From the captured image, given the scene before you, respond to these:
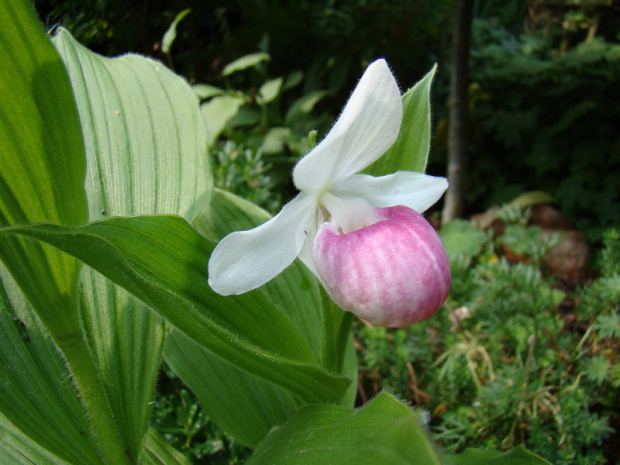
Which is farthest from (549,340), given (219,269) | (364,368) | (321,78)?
(321,78)

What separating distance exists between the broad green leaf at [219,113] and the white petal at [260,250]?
1.46 metres

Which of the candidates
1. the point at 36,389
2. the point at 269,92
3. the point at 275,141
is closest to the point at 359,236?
the point at 36,389

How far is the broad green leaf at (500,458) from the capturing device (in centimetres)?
63

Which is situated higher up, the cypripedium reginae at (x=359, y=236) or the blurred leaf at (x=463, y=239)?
the cypripedium reginae at (x=359, y=236)

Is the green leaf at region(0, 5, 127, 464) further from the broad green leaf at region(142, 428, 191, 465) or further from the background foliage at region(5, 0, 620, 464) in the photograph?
the background foliage at region(5, 0, 620, 464)

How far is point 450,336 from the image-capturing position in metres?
1.22

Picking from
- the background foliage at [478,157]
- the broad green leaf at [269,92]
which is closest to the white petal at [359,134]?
the background foliage at [478,157]

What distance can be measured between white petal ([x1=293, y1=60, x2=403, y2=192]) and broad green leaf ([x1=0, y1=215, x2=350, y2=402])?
16cm

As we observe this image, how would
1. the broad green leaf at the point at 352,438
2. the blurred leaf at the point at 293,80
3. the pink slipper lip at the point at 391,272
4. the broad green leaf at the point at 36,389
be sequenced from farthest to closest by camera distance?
the blurred leaf at the point at 293,80 → the broad green leaf at the point at 36,389 → the pink slipper lip at the point at 391,272 → the broad green leaf at the point at 352,438

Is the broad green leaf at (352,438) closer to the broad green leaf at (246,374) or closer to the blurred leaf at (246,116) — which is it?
the broad green leaf at (246,374)

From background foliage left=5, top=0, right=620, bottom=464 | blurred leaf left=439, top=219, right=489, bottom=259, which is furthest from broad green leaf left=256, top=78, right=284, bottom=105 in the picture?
blurred leaf left=439, top=219, right=489, bottom=259

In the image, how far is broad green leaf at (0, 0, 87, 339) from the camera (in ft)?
1.67

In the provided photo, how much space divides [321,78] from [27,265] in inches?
89.5

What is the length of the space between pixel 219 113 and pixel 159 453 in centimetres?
154
